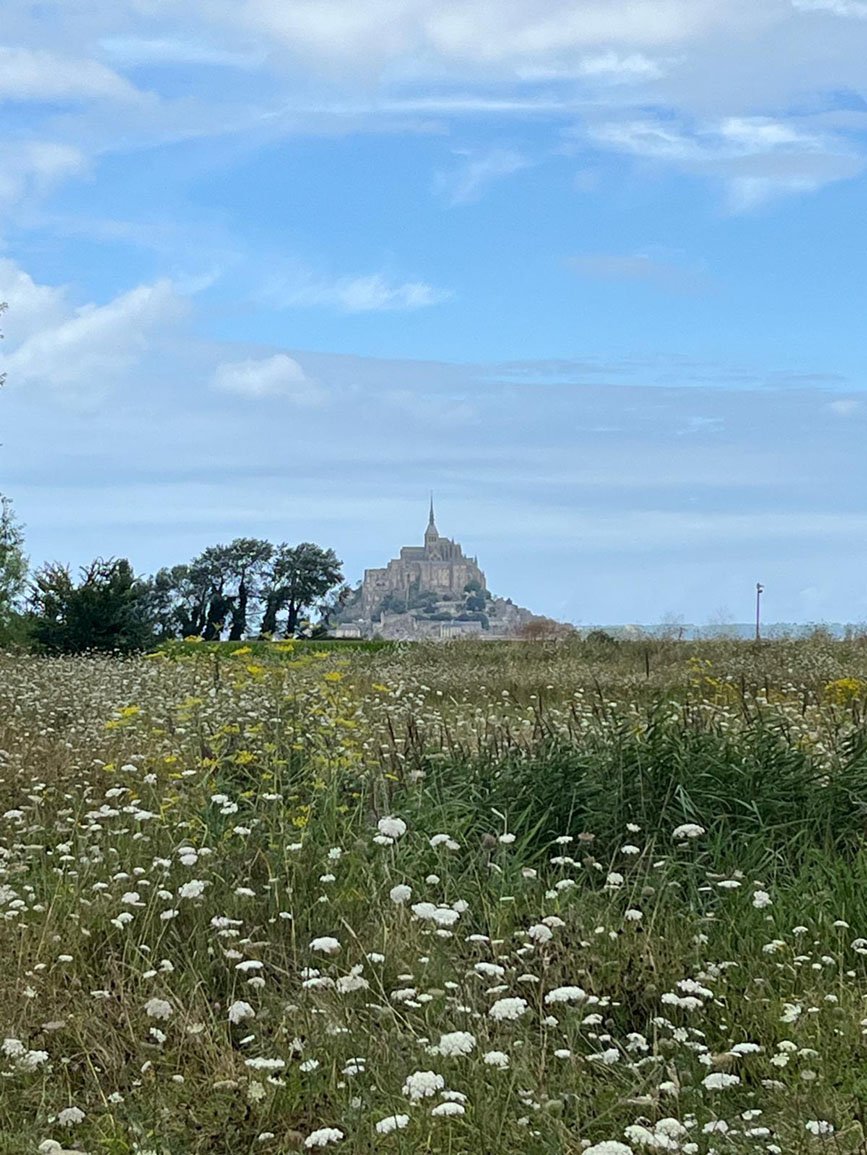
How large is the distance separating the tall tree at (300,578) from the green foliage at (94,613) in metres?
11.8

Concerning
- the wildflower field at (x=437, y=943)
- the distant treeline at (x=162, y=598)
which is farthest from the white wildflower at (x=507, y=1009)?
the distant treeline at (x=162, y=598)

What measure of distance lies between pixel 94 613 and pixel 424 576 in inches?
1863

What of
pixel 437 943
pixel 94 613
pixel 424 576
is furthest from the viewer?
pixel 424 576

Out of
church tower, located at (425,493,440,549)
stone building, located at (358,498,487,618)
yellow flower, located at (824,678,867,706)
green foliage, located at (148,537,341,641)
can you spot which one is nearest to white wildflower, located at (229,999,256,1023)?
yellow flower, located at (824,678,867,706)

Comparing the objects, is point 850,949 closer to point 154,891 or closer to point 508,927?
point 508,927

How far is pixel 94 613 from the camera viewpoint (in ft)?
87.5

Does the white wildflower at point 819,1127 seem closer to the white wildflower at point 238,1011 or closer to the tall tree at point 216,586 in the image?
the white wildflower at point 238,1011

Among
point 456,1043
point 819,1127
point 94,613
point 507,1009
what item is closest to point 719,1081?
point 819,1127

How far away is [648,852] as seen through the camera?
224 inches

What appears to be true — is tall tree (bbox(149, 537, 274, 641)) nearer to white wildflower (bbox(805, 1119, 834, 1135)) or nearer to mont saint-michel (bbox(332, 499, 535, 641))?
mont saint-michel (bbox(332, 499, 535, 641))

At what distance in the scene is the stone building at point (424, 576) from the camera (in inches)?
2484

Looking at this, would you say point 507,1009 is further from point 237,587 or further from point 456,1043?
point 237,587

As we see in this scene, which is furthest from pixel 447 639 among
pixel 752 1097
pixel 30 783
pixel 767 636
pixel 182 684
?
pixel 752 1097

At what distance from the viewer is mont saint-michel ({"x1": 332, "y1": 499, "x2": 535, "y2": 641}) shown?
31.9 meters
